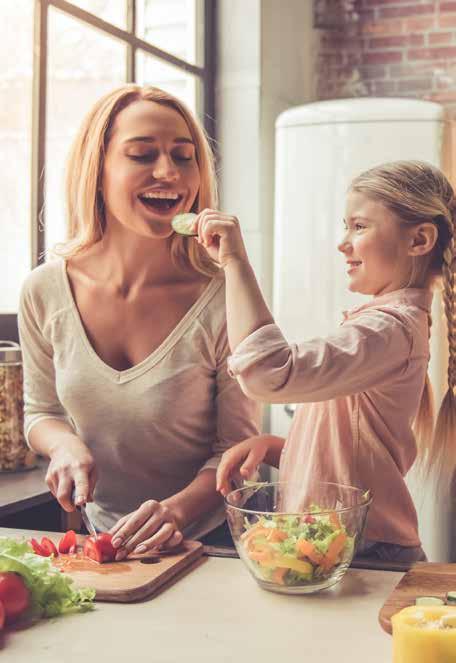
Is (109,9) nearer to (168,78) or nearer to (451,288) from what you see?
(168,78)

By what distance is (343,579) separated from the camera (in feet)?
3.99

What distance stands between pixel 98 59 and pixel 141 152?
1.39 metres

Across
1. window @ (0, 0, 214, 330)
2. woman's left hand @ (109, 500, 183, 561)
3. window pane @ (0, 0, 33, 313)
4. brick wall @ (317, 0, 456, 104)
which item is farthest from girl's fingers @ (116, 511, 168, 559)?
brick wall @ (317, 0, 456, 104)

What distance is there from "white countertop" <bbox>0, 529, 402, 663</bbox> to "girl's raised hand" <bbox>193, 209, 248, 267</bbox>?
43 centimetres

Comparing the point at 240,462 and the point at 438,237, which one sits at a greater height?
the point at 438,237

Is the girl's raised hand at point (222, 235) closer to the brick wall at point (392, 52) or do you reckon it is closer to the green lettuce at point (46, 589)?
the green lettuce at point (46, 589)

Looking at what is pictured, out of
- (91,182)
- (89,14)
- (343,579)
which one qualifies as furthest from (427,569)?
(89,14)

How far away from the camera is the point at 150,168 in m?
1.53

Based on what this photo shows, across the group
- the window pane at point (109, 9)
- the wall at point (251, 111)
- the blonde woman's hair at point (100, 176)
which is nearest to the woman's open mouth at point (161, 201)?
the blonde woman's hair at point (100, 176)

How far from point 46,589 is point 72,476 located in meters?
0.33

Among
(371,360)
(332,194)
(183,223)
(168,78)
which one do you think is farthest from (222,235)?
(168,78)

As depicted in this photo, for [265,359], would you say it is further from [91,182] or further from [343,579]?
[91,182]

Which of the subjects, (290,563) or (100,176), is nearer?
(290,563)

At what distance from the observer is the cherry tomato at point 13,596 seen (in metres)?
1.04
